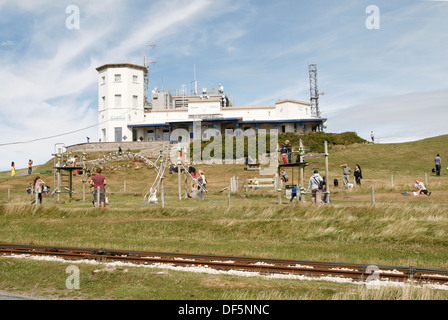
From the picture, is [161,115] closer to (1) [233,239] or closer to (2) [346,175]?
(2) [346,175]

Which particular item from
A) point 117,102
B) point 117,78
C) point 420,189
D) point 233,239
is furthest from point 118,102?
point 233,239

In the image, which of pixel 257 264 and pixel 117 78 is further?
pixel 117 78

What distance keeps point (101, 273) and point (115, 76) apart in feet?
195

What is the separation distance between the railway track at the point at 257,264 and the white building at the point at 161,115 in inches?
2014

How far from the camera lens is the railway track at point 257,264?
26.2 feet

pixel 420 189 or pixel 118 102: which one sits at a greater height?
pixel 118 102

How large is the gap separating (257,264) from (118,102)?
2274 inches

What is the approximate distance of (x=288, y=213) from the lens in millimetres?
15609

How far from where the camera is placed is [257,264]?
9141 millimetres

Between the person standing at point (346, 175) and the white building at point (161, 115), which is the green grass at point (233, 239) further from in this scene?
the white building at point (161, 115)

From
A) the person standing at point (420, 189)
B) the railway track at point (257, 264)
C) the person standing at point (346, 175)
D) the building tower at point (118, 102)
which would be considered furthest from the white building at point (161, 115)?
the railway track at point (257, 264)

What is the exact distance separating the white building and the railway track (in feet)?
168
